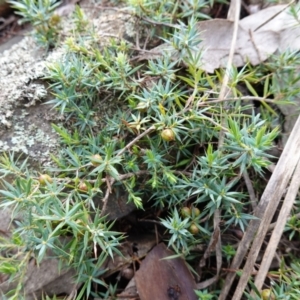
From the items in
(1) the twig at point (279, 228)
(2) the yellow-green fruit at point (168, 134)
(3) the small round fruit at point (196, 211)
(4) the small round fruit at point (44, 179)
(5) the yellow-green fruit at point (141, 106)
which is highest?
(5) the yellow-green fruit at point (141, 106)

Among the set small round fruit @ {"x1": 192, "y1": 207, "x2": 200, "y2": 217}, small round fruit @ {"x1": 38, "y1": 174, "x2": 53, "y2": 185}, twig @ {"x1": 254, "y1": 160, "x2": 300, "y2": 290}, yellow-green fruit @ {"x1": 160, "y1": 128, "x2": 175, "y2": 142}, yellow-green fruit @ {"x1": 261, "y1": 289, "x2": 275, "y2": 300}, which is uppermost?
yellow-green fruit @ {"x1": 160, "y1": 128, "x2": 175, "y2": 142}

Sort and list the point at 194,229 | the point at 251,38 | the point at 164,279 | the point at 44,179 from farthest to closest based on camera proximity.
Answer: the point at 251,38 → the point at 164,279 → the point at 194,229 → the point at 44,179

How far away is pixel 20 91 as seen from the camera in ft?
7.11

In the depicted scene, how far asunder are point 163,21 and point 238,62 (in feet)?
1.44

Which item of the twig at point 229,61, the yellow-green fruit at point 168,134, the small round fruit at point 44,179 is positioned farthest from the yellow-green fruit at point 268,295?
the small round fruit at point 44,179

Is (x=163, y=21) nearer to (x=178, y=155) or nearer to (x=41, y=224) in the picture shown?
(x=178, y=155)

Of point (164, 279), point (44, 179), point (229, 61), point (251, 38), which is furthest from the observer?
point (251, 38)

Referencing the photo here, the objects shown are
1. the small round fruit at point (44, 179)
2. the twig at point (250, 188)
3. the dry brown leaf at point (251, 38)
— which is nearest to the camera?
the small round fruit at point (44, 179)

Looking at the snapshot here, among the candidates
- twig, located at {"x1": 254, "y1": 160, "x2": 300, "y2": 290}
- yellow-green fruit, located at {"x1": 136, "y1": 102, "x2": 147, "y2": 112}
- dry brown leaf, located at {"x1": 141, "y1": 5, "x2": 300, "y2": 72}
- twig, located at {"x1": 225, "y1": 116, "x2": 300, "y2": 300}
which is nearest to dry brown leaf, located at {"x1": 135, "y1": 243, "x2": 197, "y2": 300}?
twig, located at {"x1": 225, "y1": 116, "x2": 300, "y2": 300}

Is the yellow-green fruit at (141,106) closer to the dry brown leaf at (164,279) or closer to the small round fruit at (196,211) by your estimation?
the small round fruit at (196,211)

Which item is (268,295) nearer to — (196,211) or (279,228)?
(279,228)

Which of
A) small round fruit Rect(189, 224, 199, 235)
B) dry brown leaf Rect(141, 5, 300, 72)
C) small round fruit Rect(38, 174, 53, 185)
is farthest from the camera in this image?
dry brown leaf Rect(141, 5, 300, 72)

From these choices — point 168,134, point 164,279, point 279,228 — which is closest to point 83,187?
point 168,134

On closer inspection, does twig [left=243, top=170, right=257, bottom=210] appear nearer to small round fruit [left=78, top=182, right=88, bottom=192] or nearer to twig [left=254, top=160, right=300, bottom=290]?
twig [left=254, top=160, right=300, bottom=290]
